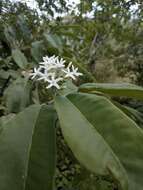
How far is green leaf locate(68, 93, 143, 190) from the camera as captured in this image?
0.92 meters

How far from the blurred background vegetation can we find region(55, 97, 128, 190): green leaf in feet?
1.90

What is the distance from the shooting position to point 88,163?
91 cm

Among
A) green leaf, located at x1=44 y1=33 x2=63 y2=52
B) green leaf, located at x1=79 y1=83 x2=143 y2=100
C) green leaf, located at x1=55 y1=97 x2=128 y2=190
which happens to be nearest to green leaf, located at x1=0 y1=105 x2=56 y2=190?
green leaf, located at x1=55 y1=97 x2=128 y2=190

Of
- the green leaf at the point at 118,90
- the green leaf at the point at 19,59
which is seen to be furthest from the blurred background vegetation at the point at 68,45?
the green leaf at the point at 118,90

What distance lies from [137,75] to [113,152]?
4.97 meters

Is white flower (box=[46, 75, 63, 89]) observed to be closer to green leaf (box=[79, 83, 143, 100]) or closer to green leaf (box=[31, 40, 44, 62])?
green leaf (box=[79, 83, 143, 100])

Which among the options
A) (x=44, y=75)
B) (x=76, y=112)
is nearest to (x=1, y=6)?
(x=44, y=75)

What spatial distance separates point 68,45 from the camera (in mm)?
3275

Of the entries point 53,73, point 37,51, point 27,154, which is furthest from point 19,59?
point 27,154

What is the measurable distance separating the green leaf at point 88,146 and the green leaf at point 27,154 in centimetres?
7

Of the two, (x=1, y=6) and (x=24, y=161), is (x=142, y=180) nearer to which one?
(x=24, y=161)

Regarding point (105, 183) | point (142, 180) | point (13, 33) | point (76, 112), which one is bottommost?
point (105, 183)

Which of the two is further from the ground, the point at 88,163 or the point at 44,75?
the point at 44,75

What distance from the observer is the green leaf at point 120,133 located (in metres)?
0.92
